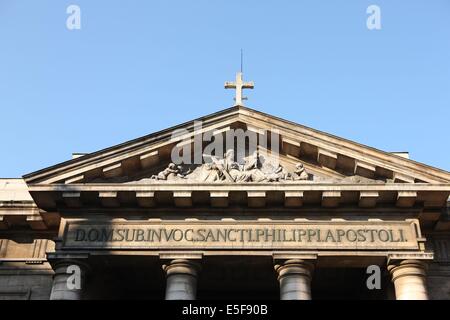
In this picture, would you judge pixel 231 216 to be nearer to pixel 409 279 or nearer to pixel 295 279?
pixel 295 279

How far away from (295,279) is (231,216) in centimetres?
280

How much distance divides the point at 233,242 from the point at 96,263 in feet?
13.7

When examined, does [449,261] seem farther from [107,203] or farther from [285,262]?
[107,203]

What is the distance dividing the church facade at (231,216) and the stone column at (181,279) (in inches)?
1.3

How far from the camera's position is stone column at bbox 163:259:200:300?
17922 mm

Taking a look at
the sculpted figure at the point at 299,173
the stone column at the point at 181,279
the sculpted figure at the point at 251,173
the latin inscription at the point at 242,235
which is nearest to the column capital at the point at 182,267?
the stone column at the point at 181,279

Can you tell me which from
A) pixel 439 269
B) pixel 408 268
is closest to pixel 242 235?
pixel 408 268

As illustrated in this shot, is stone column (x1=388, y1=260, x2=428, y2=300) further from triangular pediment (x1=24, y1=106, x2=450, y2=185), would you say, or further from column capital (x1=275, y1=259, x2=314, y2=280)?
triangular pediment (x1=24, y1=106, x2=450, y2=185)

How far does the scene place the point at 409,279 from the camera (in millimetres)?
18047

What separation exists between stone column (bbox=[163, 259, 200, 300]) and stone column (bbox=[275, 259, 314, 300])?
8.16ft

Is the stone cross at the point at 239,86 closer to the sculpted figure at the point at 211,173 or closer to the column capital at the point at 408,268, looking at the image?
the sculpted figure at the point at 211,173

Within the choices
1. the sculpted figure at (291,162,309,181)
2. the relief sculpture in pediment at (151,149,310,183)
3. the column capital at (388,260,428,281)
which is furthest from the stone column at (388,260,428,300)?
the relief sculpture in pediment at (151,149,310,183)

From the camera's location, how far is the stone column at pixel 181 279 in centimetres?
1792

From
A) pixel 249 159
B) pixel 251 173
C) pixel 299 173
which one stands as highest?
pixel 249 159
